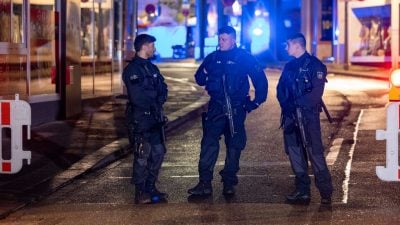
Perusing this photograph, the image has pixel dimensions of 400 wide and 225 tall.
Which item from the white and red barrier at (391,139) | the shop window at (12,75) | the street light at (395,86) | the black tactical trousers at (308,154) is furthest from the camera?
the shop window at (12,75)

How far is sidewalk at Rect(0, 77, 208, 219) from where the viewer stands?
9.91m

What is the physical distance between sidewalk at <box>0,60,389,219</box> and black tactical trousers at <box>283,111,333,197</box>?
2833 millimetres

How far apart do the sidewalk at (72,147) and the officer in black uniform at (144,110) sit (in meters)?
1.31

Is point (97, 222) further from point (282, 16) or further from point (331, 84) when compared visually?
point (282, 16)

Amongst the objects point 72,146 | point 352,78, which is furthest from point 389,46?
point 72,146

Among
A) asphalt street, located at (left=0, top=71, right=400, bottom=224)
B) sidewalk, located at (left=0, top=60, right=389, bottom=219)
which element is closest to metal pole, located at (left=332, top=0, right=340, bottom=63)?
sidewalk, located at (left=0, top=60, right=389, bottom=219)

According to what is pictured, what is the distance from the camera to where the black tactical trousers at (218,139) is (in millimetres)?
9195

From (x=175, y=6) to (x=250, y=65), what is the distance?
43.9 metres

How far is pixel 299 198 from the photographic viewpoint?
8.92m

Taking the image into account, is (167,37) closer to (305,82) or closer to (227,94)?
(227,94)

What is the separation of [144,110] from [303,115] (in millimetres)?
1626

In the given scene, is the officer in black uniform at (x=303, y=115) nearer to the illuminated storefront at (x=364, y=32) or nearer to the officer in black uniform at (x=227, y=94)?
the officer in black uniform at (x=227, y=94)

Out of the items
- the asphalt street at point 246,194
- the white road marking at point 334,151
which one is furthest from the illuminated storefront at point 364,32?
the white road marking at point 334,151

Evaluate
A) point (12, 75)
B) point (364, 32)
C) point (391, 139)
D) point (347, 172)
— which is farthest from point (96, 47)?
point (364, 32)
